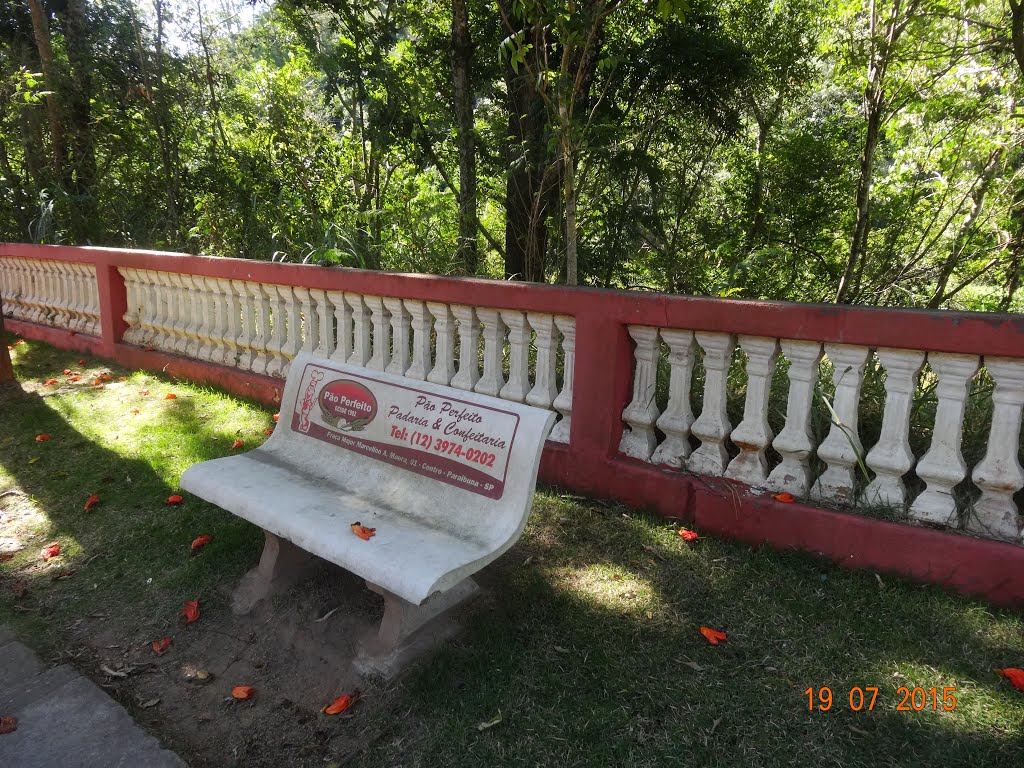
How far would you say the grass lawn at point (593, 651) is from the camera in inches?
84.7

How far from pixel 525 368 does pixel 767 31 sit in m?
5.42

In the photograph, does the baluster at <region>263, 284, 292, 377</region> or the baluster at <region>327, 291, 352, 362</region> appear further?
the baluster at <region>263, 284, 292, 377</region>

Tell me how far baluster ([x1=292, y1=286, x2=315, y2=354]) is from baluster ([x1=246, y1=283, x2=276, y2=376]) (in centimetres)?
40

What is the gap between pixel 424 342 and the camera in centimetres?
424

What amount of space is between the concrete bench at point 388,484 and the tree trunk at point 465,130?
8.69 feet

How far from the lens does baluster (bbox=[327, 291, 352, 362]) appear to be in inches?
182

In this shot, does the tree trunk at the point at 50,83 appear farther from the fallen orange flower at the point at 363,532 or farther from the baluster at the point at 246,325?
the fallen orange flower at the point at 363,532

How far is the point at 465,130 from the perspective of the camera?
19.4 ft

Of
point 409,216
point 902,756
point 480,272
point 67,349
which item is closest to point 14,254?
Answer: point 67,349

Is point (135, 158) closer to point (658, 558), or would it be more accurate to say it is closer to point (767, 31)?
point (767, 31)

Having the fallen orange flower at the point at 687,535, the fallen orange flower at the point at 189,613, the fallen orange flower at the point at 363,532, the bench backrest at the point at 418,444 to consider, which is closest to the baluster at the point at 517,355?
the bench backrest at the point at 418,444

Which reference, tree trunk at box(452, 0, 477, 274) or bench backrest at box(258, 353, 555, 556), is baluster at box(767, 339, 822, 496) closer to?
Answer: bench backrest at box(258, 353, 555, 556)

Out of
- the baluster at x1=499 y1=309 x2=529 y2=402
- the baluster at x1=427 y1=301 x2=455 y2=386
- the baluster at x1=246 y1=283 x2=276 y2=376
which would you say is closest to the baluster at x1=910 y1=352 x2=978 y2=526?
the baluster at x1=499 y1=309 x2=529 y2=402

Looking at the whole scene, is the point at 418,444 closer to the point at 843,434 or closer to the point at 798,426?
the point at 798,426
